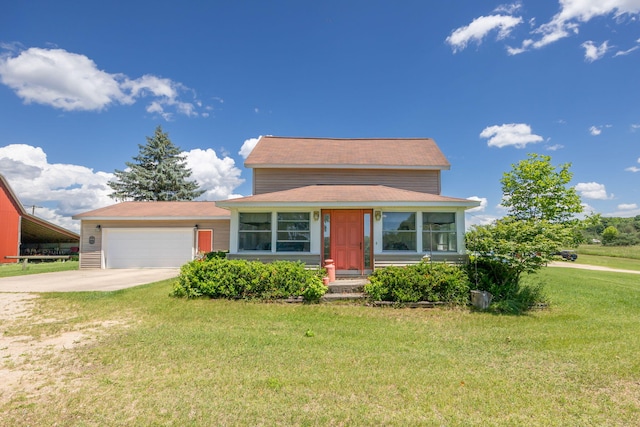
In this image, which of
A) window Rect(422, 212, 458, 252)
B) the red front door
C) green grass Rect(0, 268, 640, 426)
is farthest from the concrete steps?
window Rect(422, 212, 458, 252)

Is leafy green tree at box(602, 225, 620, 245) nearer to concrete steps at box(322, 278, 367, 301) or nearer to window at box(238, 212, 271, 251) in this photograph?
concrete steps at box(322, 278, 367, 301)

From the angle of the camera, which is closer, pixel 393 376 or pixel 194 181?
pixel 393 376

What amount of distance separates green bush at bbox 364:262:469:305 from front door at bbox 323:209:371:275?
219cm

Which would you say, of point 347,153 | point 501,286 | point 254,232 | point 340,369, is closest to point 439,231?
point 501,286

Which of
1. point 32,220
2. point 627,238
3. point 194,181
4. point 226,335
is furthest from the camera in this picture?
point 627,238

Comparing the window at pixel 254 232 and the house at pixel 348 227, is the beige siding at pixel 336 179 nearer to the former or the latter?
the house at pixel 348 227

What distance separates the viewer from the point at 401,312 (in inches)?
288

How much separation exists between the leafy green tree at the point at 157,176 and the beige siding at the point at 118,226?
16013 mm

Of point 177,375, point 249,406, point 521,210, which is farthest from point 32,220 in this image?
point 521,210

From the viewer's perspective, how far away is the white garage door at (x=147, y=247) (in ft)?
53.0

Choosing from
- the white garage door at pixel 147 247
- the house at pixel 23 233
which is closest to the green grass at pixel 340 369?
the white garage door at pixel 147 247

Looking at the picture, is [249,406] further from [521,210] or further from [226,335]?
[521,210]

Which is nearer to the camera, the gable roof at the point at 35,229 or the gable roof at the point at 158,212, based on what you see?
the gable roof at the point at 158,212

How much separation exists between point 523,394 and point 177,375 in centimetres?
411
